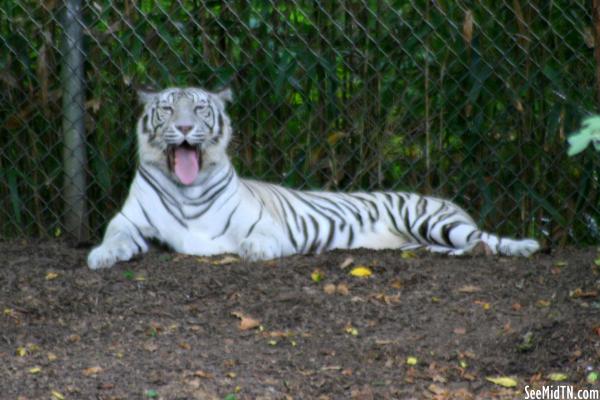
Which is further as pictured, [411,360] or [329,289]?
[329,289]

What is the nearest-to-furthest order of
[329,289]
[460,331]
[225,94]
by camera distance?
[460,331] < [329,289] < [225,94]

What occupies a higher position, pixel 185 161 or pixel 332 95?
pixel 332 95

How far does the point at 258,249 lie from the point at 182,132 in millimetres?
795

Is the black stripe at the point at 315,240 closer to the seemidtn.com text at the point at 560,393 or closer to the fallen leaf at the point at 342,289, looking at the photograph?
the fallen leaf at the point at 342,289

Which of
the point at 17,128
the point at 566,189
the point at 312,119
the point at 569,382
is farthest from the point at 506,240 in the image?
the point at 17,128

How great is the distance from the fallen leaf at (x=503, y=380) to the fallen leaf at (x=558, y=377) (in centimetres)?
12

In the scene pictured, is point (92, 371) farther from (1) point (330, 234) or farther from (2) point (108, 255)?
(1) point (330, 234)

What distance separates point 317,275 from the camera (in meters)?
6.01

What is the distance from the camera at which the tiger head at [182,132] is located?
701 cm

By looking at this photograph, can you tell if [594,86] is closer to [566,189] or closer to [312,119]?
[566,189]

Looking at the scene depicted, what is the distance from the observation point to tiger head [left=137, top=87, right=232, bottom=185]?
701cm

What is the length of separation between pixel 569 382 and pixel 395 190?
3.09 meters

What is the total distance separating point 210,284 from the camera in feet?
19.1

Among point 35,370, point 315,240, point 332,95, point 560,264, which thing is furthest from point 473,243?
point 35,370
